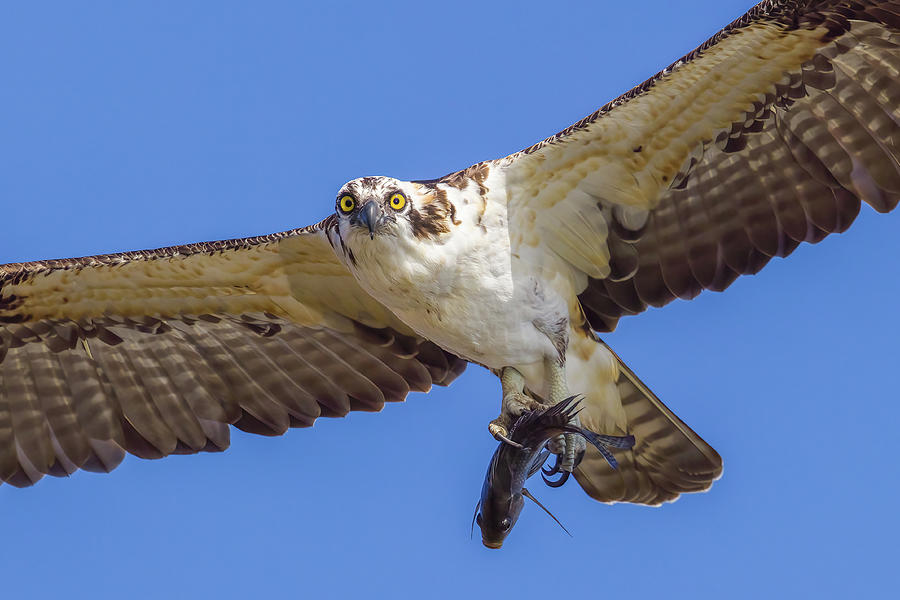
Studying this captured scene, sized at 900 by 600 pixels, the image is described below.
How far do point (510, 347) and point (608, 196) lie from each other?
61.2 inches

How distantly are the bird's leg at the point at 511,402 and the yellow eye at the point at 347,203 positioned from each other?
5.98 feet

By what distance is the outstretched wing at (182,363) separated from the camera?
38.9 feet

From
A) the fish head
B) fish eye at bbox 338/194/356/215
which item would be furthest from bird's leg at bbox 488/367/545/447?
fish eye at bbox 338/194/356/215

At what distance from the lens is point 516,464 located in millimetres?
8992

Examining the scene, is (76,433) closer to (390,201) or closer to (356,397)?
(356,397)

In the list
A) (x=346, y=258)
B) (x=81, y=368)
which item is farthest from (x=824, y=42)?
(x=81, y=368)

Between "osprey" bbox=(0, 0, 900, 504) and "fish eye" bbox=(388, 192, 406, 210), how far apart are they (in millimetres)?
10

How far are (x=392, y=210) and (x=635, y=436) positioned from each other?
9.55ft

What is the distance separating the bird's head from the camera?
971 cm

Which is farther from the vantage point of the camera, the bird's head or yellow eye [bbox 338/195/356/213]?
yellow eye [bbox 338/195/356/213]

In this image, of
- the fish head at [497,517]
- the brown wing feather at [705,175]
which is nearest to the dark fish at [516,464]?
the fish head at [497,517]

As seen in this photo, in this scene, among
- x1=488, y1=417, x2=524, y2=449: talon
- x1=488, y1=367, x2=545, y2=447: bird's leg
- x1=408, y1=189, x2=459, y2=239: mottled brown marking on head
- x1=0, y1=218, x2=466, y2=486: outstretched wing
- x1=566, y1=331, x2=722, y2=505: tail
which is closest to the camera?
x1=408, y1=189, x2=459, y2=239: mottled brown marking on head

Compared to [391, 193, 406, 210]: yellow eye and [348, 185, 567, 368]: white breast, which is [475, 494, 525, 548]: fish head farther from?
[391, 193, 406, 210]: yellow eye

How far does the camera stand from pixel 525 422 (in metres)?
9.13
